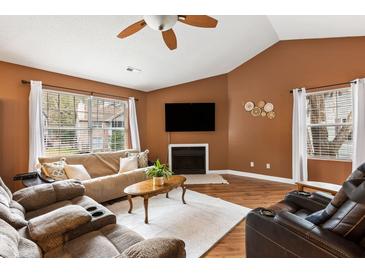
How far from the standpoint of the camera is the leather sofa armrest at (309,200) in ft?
5.66

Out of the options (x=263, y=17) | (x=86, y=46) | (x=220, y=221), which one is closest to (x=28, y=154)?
(x=86, y=46)

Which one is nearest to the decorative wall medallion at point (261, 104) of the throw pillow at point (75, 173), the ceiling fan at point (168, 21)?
the ceiling fan at point (168, 21)

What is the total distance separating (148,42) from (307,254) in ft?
11.0

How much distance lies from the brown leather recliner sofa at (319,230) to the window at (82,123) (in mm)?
4083

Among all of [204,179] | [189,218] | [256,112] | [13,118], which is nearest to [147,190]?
[189,218]

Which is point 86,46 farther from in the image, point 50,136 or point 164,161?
point 164,161

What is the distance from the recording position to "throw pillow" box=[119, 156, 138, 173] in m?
3.91

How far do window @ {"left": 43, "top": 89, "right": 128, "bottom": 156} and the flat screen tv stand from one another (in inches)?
56.8

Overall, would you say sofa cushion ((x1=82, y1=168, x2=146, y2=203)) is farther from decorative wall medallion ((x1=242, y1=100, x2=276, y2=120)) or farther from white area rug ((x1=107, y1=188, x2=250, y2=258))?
decorative wall medallion ((x1=242, y1=100, x2=276, y2=120))

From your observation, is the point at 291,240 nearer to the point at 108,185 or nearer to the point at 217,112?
the point at 108,185

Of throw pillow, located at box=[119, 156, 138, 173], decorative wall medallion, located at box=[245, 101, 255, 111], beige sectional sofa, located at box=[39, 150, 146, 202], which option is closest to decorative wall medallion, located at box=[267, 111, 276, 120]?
decorative wall medallion, located at box=[245, 101, 255, 111]

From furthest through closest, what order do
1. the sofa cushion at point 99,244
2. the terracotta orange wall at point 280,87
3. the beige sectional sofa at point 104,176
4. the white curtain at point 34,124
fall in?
1. the terracotta orange wall at point 280,87
2. the white curtain at point 34,124
3. the beige sectional sofa at point 104,176
4. the sofa cushion at point 99,244

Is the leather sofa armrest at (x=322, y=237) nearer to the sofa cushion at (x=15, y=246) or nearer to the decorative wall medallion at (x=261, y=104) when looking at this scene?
the sofa cushion at (x=15, y=246)
